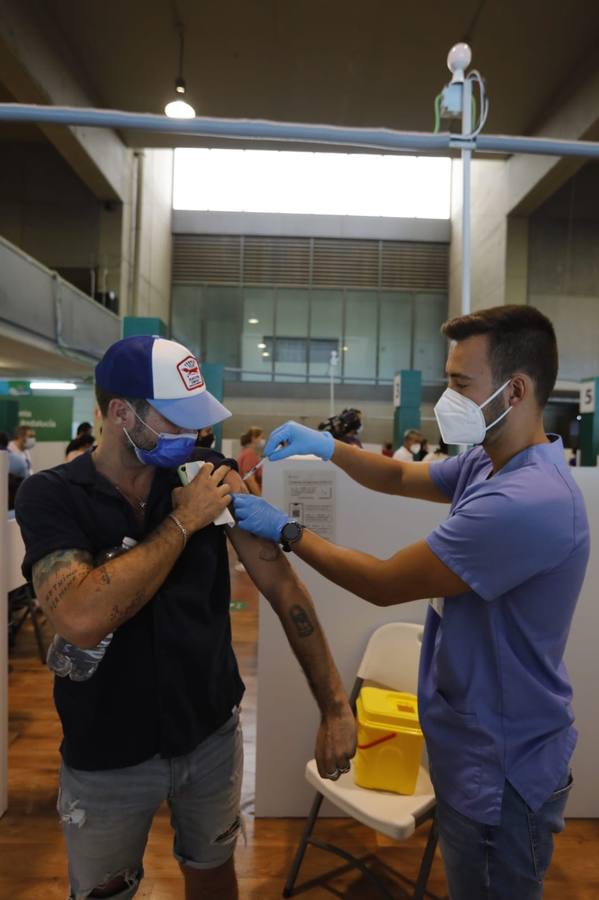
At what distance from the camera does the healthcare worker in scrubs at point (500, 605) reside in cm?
103

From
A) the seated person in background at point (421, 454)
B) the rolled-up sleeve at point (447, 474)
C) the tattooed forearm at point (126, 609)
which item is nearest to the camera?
the tattooed forearm at point (126, 609)

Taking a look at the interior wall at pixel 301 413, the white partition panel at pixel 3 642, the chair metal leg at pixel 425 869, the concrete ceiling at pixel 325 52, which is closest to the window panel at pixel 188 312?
the interior wall at pixel 301 413

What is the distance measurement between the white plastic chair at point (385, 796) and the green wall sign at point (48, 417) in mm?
7644

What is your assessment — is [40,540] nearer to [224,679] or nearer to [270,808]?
[224,679]

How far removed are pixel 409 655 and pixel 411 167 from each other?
12446mm

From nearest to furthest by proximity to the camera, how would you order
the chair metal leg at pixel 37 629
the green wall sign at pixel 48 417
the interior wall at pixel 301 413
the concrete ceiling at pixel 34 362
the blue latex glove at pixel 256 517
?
the blue latex glove at pixel 256 517 < the chair metal leg at pixel 37 629 < the concrete ceiling at pixel 34 362 < the green wall sign at pixel 48 417 < the interior wall at pixel 301 413

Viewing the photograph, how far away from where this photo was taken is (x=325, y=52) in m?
5.68

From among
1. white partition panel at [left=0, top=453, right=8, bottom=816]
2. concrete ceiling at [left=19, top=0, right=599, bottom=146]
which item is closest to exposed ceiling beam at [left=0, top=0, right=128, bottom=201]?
concrete ceiling at [left=19, top=0, right=599, bottom=146]

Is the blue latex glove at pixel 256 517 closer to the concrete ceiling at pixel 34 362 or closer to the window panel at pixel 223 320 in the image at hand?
the concrete ceiling at pixel 34 362

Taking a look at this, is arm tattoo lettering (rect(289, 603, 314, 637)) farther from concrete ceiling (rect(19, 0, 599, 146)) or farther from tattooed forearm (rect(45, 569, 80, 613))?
concrete ceiling (rect(19, 0, 599, 146))

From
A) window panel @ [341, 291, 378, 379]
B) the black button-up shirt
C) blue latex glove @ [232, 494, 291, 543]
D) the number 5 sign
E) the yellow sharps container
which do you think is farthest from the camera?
window panel @ [341, 291, 378, 379]

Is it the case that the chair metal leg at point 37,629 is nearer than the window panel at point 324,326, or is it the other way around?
the chair metal leg at point 37,629

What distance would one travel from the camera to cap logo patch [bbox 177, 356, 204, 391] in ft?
3.79

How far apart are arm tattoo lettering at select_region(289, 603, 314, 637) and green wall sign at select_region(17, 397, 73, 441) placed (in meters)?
8.22
